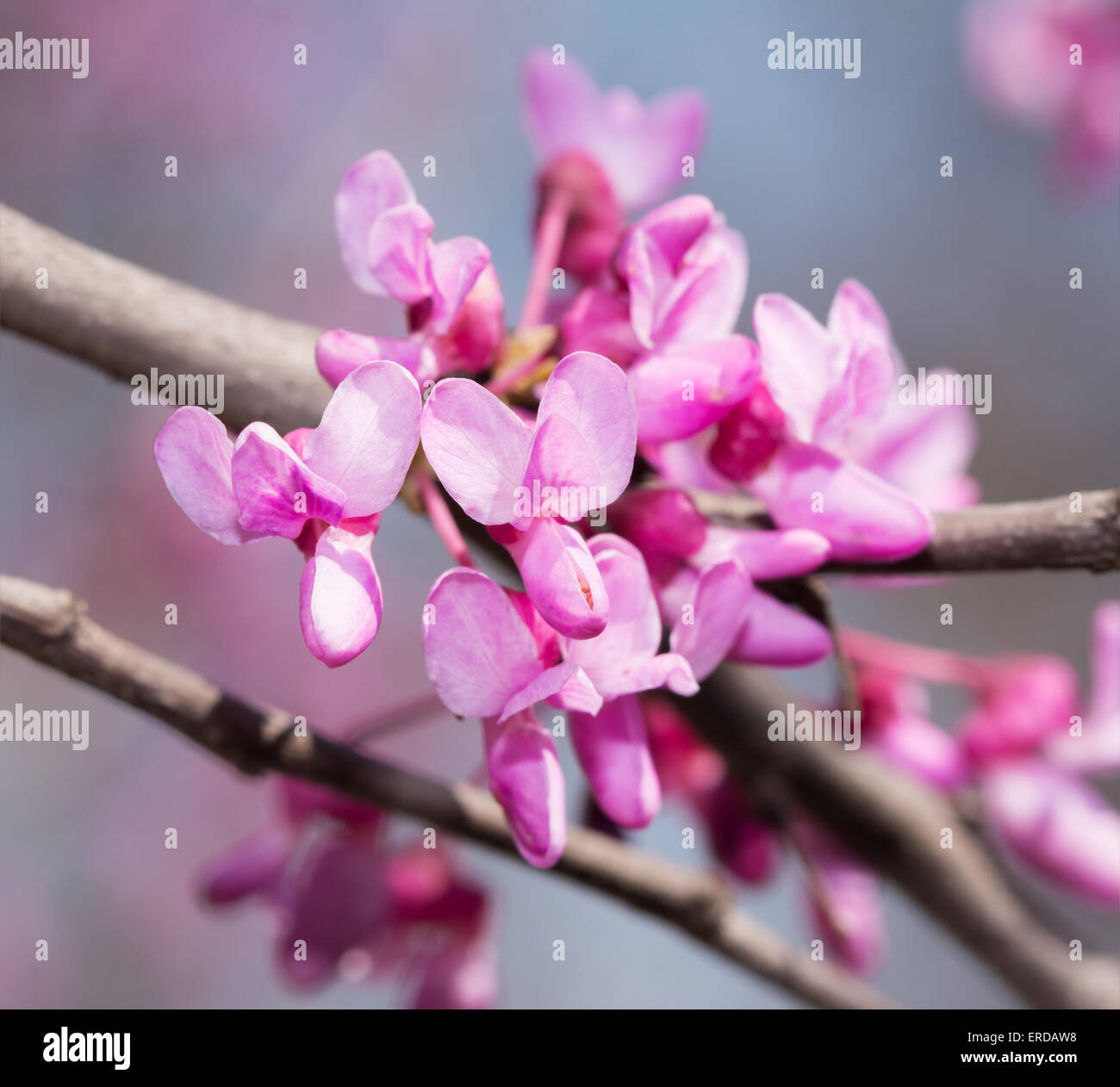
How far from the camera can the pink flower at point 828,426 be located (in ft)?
1.92

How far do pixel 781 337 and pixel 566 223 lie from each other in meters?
0.32

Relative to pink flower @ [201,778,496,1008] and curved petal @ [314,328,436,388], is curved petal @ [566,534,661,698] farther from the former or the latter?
pink flower @ [201,778,496,1008]

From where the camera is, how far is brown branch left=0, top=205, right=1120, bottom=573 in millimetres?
613

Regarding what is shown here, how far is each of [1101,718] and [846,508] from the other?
53 centimetres

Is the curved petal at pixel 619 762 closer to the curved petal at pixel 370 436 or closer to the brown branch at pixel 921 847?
the curved petal at pixel 370 436

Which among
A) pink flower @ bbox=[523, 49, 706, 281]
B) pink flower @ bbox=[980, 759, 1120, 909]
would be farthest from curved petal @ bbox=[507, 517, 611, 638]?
pink flower @ bbox=[980, 759, 1120, 909]

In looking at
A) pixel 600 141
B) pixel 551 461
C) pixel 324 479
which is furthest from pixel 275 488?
pixel 600 141

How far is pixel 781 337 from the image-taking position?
584 millimetres

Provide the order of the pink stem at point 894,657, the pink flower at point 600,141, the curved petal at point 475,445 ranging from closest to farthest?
the curved petal at point 475,445 < the pink flower at point 600,141 < the pink stem at point 894,657

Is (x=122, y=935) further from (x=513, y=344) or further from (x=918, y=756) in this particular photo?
(x=513, y=344)

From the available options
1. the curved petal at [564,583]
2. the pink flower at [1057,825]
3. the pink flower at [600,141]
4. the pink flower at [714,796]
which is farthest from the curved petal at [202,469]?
the pink flower at [1057,825]

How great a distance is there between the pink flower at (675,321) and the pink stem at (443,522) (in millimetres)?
115

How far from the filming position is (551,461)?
468 mm
